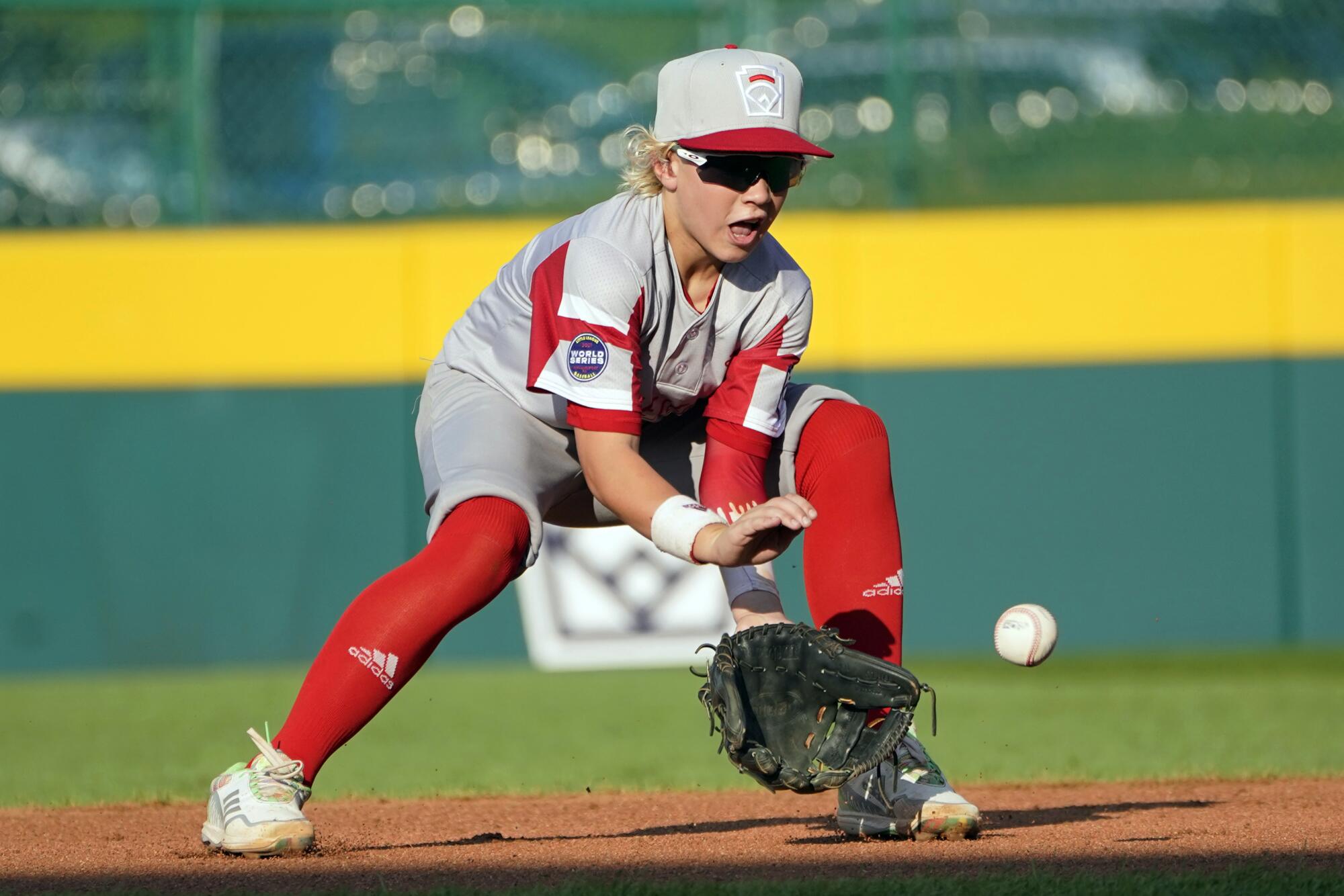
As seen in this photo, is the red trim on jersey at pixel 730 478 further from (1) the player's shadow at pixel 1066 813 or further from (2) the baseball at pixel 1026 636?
(1) the player's shadow at pixel 1066 813

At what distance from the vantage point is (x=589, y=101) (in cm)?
837

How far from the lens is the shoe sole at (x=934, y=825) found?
11.1 feet

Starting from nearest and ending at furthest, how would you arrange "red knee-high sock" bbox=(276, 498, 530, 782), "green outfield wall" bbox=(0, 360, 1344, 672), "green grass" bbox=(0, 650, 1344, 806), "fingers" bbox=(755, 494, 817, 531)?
"fingers" bbox=(755, 494, 817, 531)
"red knee-high sock" bbox=(276, 498, 530, 782)
"green grass" bbox=(0, 650, 1344, 806)
"green outfield wall" bbox=(0, 360, 1344, 672)

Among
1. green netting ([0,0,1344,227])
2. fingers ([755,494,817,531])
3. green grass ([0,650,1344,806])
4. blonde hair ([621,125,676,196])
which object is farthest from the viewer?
green netting ([0,0,1344,227])

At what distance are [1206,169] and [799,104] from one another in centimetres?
574

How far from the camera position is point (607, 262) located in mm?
3229

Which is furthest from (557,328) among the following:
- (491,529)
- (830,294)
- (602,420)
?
(830,294)

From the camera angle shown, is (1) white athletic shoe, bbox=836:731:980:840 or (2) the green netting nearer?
(1) white athletic shoe, bbox=836:731:980:840

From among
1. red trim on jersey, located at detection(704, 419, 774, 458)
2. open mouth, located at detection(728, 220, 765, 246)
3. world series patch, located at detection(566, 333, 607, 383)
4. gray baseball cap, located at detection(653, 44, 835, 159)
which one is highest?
gray baseball cap, located at detection(653, 44, 835, 159)

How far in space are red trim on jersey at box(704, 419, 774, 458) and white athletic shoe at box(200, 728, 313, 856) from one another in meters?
1.05

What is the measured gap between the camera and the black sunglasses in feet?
10.5

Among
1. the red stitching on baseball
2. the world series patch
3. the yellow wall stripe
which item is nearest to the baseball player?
Result: the world series patch

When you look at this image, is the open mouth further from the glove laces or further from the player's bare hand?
the glove laces

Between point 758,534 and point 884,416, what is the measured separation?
16.9ft
